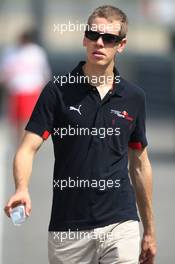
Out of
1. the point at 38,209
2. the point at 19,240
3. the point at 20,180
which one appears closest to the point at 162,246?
the point at 19,240

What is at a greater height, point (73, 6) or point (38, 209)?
point (38, 209)

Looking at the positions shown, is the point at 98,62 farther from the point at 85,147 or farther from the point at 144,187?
the point at 144,187

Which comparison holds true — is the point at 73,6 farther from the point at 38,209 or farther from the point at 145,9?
the point at 38,209

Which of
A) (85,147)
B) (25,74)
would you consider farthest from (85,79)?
(25,74)

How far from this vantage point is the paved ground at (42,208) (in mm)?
9609

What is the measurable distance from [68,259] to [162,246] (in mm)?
4345

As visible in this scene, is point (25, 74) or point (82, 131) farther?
point (25, 74)

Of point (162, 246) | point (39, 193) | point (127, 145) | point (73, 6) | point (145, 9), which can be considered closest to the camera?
point (127, 145)

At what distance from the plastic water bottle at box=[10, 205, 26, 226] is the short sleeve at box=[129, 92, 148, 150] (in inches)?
35.6

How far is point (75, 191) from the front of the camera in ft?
18.9

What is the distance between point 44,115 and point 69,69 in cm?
2411

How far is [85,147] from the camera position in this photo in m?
5.79

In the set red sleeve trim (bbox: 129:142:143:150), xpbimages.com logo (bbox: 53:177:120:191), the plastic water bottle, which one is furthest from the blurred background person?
the plastic water bottle

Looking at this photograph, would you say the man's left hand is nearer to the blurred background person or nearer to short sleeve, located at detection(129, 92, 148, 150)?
short sleeve, located at detection(129, 92, 148, 150)
